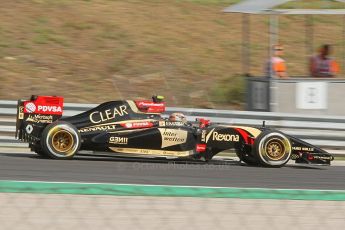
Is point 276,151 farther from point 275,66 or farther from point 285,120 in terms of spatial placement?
point 275,66

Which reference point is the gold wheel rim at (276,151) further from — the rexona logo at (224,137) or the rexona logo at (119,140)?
the rexona logo at (119,140)

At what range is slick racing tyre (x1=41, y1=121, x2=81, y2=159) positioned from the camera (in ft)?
32.0

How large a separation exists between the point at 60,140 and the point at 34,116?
491mm

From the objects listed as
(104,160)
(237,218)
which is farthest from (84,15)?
(237,218)

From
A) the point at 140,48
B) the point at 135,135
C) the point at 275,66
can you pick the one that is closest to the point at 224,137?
the point at 135,135

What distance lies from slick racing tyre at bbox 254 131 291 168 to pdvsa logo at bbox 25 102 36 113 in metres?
2.97

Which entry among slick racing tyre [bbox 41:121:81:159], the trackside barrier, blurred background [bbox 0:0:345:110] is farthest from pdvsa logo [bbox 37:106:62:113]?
blurred background [bbox 0:0:345:110]

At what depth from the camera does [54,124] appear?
9852 mm

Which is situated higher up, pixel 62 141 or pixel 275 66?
pixel 275 66

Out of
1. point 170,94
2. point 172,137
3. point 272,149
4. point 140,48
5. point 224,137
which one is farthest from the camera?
point 140,48

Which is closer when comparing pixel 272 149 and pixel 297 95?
pixel 272 149

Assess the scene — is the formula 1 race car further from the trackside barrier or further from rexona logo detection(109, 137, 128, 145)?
the trackside barrier

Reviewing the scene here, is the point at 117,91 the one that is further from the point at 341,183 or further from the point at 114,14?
the point at 341,183

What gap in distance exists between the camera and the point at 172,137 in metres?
9.94
